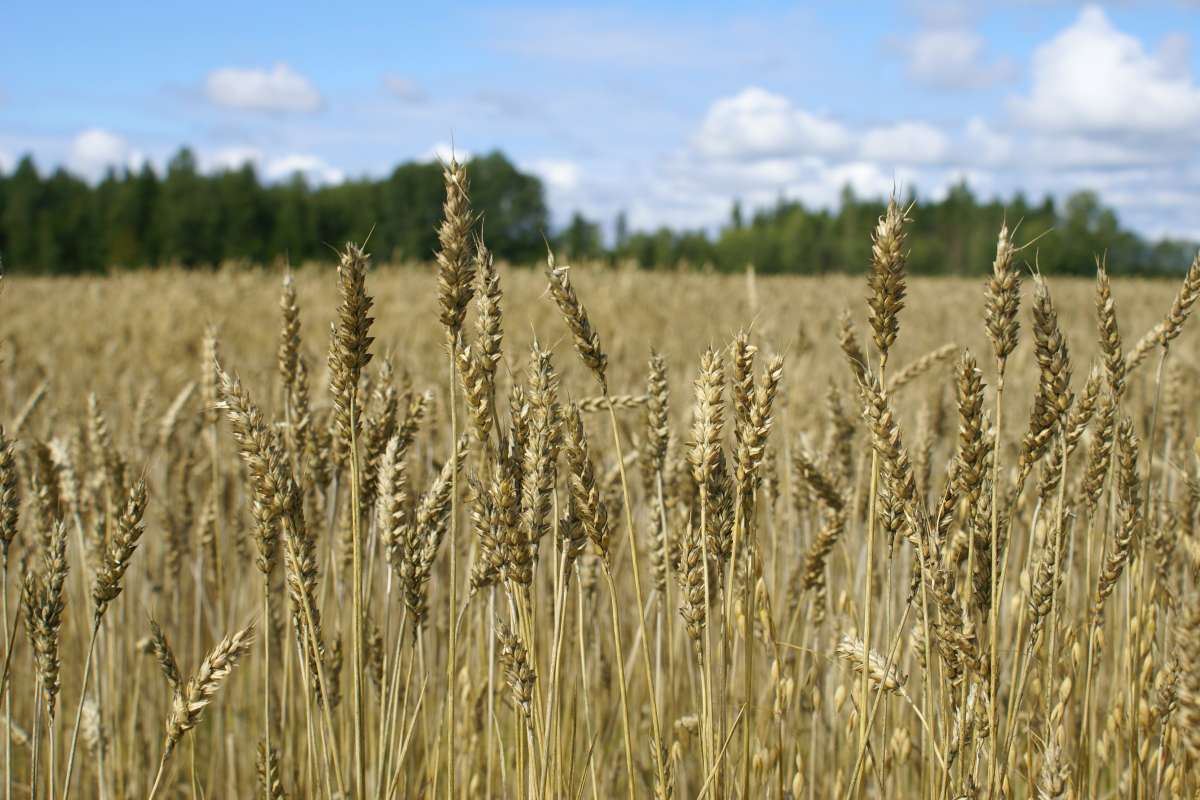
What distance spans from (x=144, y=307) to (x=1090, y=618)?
11751 millimetres

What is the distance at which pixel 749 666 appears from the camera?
1.54 meters

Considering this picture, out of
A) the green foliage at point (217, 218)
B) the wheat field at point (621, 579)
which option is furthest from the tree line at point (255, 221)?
the wheat field at point (621, 579)

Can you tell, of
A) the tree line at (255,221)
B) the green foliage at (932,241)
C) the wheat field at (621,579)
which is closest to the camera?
the wheat field at (621,579)

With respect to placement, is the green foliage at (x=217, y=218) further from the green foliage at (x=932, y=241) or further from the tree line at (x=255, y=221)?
the green foliage at (x=932, y=241)

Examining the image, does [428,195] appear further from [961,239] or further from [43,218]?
[961,239]

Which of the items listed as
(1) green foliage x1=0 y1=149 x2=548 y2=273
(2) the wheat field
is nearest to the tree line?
(1) green foliage x1=0 y1=149 x2=548 y2=273

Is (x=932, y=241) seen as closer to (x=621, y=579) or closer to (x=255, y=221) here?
(x=255, y=221)

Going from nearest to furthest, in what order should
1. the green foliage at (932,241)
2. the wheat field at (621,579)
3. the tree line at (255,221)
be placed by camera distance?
the wheat field at (621,579)
the tree line at (255,221)
the green foliage at (932,241)

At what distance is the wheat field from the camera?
151 cm

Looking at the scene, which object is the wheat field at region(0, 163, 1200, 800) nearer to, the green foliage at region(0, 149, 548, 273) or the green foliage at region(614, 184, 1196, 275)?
the green foliage at region(0, 149, 548, 273)

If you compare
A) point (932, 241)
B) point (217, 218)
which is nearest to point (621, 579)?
point (217, 218)

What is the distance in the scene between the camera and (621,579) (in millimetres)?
3568

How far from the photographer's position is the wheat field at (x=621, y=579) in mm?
1506

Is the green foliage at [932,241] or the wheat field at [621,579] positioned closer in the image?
the wheat field at [621,579]
